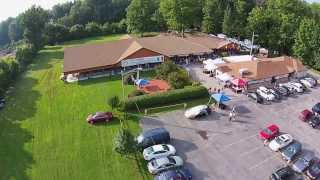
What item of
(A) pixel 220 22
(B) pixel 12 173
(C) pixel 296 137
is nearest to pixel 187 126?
(C) pixel 296 137

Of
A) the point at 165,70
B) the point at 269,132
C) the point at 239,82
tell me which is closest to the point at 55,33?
the point at 165,70

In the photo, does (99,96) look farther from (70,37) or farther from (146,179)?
(70,37)

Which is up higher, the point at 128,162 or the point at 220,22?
the point at 220,22

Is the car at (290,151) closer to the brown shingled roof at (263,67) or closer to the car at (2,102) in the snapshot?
the brown shingled roof at (263,67)

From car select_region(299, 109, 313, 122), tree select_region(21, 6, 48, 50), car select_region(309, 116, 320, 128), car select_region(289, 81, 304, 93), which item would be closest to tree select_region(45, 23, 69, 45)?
tree select_region(21, 6, 48, 50)

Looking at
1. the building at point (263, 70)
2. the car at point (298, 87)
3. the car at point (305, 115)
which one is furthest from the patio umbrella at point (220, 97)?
the car at point (298, 87)

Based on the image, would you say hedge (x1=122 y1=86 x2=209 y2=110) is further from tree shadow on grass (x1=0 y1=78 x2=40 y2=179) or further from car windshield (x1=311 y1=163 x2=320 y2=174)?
car windshield (x1=311 y1=163 x2=320 y2=174)

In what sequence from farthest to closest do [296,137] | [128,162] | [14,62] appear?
1. [14,62]
2. [296,137]
3. [128,162]
